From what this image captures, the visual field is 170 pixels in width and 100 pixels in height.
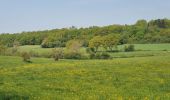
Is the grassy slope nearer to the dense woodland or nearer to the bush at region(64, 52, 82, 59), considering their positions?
the bush at region(64, 52, 82, 59)

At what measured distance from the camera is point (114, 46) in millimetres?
142750

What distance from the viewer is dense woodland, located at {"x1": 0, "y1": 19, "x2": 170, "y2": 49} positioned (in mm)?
157938

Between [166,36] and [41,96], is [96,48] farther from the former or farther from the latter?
[41,96]

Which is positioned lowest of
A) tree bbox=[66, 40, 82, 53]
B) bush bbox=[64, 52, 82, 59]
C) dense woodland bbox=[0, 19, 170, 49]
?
bush bbox=[64, 52, 82, 59]

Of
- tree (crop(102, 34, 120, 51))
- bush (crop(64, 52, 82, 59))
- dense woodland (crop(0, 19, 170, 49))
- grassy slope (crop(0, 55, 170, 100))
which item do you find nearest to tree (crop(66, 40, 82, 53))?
bush (crop(64, 52, 82, 59))

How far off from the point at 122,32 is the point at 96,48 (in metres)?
35.4

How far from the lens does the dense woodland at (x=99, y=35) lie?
518 feet

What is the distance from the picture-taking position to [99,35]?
169250 mm

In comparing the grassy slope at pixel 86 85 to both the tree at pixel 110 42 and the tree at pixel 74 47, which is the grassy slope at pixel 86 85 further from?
the tree at pixel 110 42

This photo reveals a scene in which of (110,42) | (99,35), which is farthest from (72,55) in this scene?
(99,35)

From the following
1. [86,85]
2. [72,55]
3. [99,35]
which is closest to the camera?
[86,85]

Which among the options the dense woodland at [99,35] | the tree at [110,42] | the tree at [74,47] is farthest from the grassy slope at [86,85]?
the dense woodland at [99,35]

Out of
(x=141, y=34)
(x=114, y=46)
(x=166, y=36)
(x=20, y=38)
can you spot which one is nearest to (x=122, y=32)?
(x=141, y=34)

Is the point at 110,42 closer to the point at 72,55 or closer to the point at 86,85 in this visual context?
the point at 72,55
